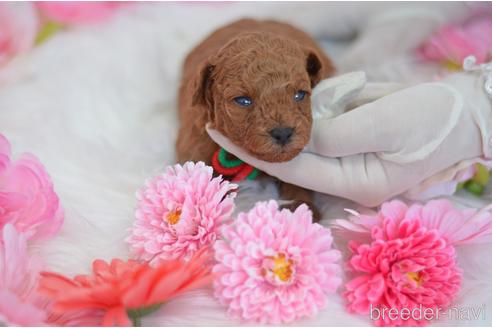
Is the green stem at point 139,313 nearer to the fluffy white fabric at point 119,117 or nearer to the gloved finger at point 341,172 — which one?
the fluffy white fabric at point 119,117

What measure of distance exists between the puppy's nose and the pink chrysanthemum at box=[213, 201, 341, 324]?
0.45 feet

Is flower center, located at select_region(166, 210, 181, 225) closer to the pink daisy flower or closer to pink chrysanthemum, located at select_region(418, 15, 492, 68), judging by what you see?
the pink daisy flower

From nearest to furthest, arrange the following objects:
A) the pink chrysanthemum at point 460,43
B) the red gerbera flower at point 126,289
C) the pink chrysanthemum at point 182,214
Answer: the red gerbera flower at point 126,289 < the pink chrysanthemum at point 182,214 < the pink chrysanthemum at point 460,43

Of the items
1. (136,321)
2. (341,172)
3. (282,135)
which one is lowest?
(136,321)

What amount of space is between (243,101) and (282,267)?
0.30 metres

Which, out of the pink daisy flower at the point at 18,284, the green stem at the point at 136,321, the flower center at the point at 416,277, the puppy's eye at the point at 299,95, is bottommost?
the green stem at the point at 136,321

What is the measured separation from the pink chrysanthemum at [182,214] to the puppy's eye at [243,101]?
0.43 feet

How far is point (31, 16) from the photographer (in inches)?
62.4

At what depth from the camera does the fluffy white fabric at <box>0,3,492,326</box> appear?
0.99m

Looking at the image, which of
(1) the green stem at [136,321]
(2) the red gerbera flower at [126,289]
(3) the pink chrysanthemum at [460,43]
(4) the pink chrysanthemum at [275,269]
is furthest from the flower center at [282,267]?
(3) the pink chrysanthemum at [460,43]

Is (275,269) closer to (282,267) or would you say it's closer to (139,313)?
(282,267)

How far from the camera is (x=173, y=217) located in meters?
0.94

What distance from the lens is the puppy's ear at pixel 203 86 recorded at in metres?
1.00

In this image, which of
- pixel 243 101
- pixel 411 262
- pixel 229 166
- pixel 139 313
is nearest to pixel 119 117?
pixel 229 166
